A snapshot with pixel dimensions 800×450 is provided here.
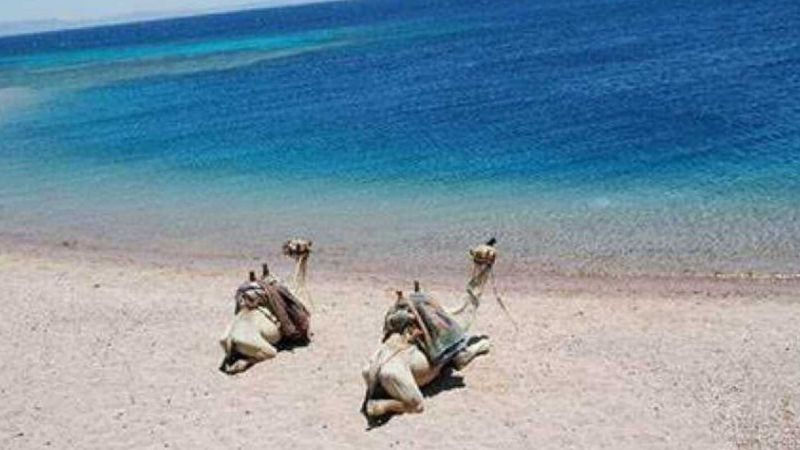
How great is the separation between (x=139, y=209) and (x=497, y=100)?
23812 millimetres

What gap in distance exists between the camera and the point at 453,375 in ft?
49.2

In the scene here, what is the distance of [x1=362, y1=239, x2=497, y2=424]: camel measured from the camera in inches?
542

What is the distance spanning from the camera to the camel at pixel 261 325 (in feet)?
52.4

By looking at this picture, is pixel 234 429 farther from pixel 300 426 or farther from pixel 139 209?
pixel 139 209

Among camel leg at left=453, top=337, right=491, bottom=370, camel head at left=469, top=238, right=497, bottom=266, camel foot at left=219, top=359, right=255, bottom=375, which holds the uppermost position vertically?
camel head at left=469, top=238, right=497, bottom=266

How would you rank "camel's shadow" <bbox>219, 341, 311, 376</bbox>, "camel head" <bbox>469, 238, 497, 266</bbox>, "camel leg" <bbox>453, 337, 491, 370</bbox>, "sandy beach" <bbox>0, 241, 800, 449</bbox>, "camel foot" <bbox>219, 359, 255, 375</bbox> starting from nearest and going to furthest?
"sandy beach" <bbox>0, 241, 800, 449</bbox>
"camel leg" <bbox>453, 337, 491, 370</bbox>
"camel head" <bbox>469, 238, 497, 266</bbox>
"camel foot" <bbox>219, 359, 255, 375</bbox>
"camel's shadow" <bbox>219, 341, 311, 376</bbox>

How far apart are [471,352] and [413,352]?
4.96ft

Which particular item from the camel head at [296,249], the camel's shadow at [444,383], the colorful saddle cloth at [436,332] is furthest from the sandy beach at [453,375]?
the camel head at [296,249]

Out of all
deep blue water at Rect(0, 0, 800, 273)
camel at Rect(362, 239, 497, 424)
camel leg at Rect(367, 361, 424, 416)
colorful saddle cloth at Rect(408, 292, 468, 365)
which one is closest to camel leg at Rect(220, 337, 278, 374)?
camel at Rect(362, 239, 497, 424)

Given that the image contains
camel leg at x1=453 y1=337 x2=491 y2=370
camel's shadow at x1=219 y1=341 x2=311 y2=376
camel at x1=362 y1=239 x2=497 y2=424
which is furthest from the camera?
camel's shadow at x1=219 y1=341 x2=311 y2=376

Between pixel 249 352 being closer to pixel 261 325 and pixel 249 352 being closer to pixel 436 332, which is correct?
pixel 261 325

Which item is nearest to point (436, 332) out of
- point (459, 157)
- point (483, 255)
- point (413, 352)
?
point (413, 352)

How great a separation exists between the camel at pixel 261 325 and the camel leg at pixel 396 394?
293 centimetres

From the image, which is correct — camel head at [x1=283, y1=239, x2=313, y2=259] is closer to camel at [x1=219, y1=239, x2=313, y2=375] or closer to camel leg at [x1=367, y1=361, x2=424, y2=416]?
camel at [x1=219, y1=239, x2=313, y2=375]
